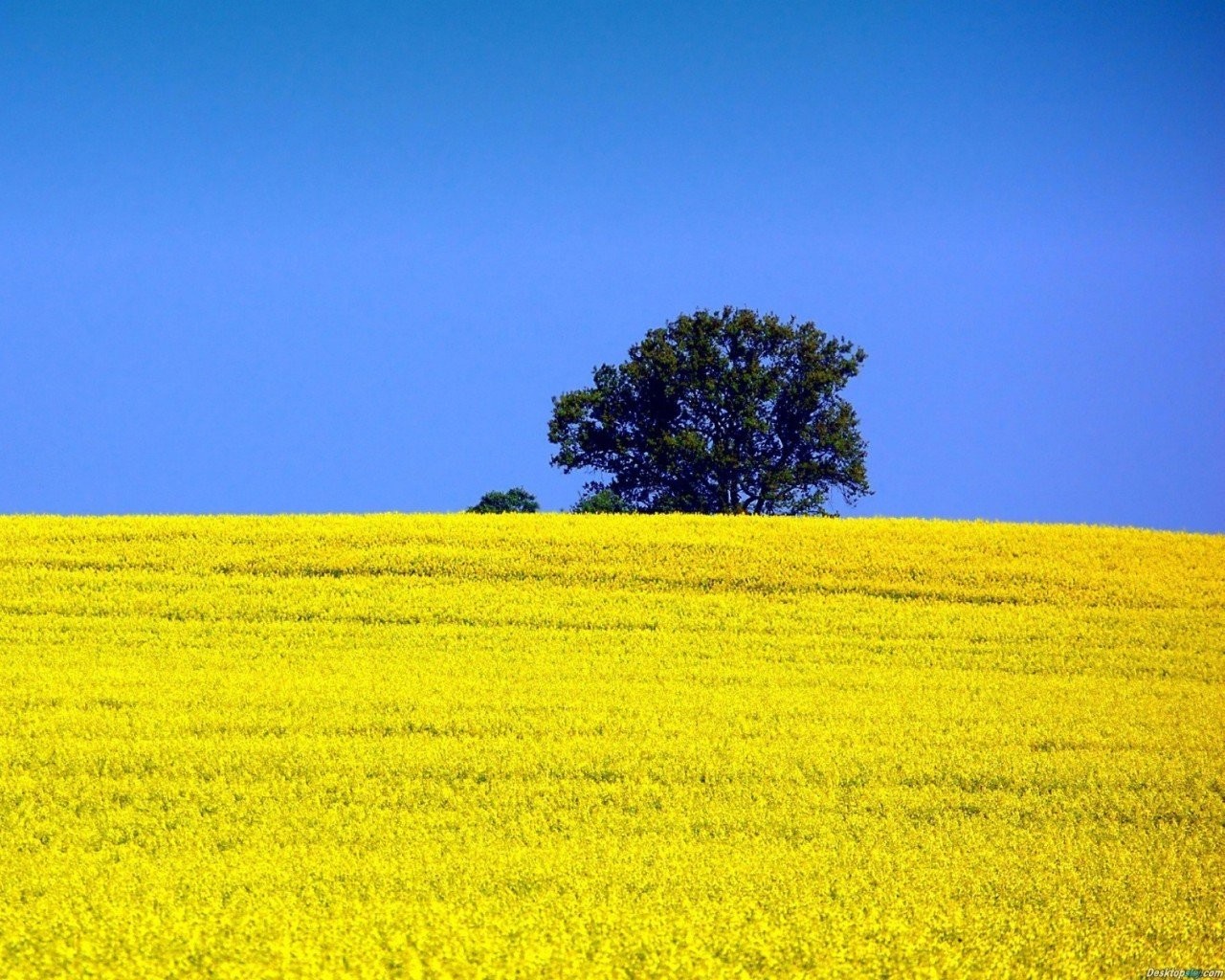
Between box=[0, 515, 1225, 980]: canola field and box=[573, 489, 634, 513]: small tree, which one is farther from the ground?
box=[573, 489, 634, 513]: small tree

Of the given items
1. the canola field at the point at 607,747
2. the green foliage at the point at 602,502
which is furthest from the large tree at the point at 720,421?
the canola field at the point at 607,747

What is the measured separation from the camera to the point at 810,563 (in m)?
21.4

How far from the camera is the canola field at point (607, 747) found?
7074mm

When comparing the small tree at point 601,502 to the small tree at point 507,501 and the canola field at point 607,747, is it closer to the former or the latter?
the small tree at point 507,501

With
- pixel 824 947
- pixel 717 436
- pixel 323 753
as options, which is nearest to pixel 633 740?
pixel 323 753

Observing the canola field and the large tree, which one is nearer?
the canola field

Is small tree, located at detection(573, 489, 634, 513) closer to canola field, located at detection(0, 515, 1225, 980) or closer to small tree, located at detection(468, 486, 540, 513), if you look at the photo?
small tree, located at detection(468, 486, 540, 513)

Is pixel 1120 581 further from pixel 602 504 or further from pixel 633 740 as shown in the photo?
pixel 602 504

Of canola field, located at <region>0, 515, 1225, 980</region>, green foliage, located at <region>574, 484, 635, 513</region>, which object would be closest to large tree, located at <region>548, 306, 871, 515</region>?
green foliage, located at <region>574, 484, 635, 513</region>

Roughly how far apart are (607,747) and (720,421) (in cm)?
2664

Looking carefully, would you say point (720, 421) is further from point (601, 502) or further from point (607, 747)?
point (607, 747)

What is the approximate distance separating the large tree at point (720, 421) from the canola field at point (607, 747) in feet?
42.9

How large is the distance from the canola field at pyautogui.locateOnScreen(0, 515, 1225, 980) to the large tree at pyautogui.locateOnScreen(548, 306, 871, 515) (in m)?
13.1

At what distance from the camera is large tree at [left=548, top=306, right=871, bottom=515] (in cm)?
3816
